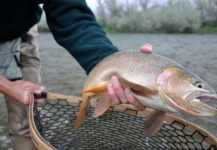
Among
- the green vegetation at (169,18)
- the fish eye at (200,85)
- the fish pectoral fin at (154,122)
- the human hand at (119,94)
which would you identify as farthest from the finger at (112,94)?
the green vegetation at (169,18)

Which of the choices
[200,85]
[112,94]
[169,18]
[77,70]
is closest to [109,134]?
[112,94]

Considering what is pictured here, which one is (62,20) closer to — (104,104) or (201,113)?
(104,104)

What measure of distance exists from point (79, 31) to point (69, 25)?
0.27 feet

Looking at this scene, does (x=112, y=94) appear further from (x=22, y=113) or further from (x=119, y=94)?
(x=22, y=113)

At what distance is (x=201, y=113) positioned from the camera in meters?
1.03

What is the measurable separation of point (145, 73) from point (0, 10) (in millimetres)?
915

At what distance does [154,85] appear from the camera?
1.14 metres

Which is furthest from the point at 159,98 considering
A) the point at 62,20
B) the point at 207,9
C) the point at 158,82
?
the point at 207,9

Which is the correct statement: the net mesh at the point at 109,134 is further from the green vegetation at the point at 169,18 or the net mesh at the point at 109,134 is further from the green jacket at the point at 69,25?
the green vegetation at the point at 169,18

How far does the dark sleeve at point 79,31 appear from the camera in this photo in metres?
1.47

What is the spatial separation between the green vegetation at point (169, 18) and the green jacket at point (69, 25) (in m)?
9.62

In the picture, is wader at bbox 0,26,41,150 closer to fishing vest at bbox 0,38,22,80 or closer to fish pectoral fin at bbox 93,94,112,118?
fishing vest at bbox 0,38,22,80

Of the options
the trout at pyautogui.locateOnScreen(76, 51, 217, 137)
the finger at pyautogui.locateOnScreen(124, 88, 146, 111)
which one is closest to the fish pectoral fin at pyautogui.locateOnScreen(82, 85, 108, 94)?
the trout at pyautogui.locateOnScreen(76, 51, 217, 137)

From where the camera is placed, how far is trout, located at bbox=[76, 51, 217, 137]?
1.06 metres
